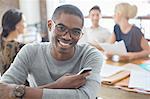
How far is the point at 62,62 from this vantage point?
139 cm

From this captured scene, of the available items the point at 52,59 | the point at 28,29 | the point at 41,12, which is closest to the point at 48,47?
the point at 52,59

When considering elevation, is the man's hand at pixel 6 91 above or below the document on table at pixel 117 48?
below

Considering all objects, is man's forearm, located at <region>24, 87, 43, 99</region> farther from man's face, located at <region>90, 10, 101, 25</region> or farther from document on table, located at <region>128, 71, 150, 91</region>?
man's face, located at <region>90, 10, 101, 25</region>

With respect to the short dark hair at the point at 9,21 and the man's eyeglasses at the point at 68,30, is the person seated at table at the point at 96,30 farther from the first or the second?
the man's eyeglasses at the point at 68,30

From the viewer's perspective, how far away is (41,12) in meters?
4.04

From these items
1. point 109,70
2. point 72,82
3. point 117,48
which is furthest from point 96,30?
point 72,82

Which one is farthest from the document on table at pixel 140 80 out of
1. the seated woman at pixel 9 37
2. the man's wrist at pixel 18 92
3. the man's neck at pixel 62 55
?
the seated woman at pixel 9 37

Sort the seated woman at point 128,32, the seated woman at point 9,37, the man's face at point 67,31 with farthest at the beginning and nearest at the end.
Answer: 1. the seated woman at point 128,32
2. the seated woman at point 9,37
3. the man's face at point 67,31

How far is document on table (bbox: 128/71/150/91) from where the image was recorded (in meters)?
1.55

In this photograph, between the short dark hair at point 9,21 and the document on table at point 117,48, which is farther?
the short dark hair at point 9,21

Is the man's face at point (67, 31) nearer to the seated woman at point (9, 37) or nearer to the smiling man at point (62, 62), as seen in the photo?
the smiling man at point (62, 62)

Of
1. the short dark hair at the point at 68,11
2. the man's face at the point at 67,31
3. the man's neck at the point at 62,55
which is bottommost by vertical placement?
the man's neck at the point at 62,55

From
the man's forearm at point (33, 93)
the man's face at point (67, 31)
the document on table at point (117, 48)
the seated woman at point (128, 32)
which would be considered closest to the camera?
the man's forearm at point (33, 93)

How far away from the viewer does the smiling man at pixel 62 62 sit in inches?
48.8
